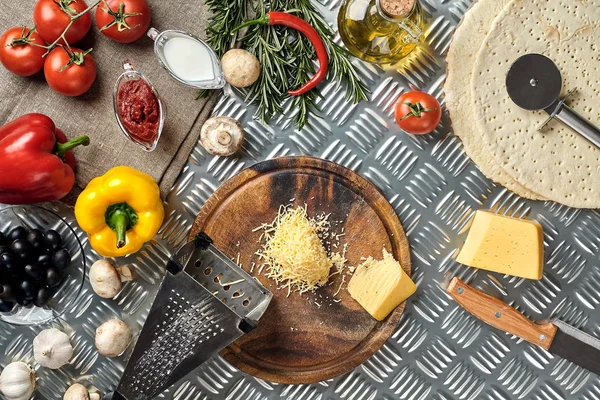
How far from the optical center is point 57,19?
1974 mm

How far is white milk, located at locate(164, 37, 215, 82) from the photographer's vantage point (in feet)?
6.86

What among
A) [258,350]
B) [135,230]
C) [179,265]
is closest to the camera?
[179,265]

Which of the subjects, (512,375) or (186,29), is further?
(512,375)

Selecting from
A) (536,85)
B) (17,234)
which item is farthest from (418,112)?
(17,234)

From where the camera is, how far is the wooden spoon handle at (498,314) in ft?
7.22

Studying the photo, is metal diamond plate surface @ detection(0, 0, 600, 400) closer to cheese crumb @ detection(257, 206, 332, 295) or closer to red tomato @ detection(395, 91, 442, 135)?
red tomato @ detection(395, 91, 442, 135)

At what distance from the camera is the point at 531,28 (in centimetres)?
208

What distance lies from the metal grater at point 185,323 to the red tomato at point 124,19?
740mm

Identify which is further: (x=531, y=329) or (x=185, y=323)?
(x=531, y=329)

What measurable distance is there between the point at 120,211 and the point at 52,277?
13.5 inches

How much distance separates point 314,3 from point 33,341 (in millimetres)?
1615

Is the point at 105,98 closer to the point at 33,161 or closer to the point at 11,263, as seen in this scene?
the point at 33,161

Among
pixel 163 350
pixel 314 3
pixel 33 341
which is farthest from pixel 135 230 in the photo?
pixel 314 3

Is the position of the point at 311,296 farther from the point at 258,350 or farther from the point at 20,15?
the point at 20,15
